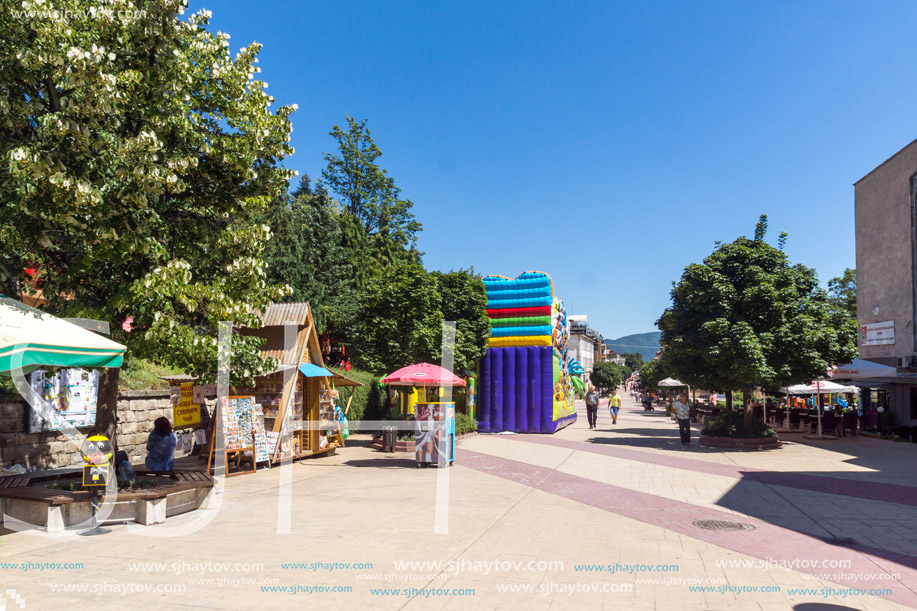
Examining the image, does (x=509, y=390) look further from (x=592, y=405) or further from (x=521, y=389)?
(x=592, y=405)

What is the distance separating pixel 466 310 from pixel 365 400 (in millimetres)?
5480

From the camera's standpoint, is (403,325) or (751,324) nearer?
(751,324)

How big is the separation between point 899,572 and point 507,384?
18718 millimetres

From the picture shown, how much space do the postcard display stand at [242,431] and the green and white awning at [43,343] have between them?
5684 mm

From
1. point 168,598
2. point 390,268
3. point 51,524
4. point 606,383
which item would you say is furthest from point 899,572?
point 606,383

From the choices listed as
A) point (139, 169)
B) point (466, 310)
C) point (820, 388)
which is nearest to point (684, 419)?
point (820, 388)

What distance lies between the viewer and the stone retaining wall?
11.5 meters

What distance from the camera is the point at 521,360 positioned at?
24750mm

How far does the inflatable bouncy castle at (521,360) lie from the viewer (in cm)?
2455

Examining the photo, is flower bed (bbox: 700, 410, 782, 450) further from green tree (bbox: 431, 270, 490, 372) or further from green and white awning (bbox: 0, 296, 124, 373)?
green and white awning (bbox: 0, 296, 124, 373)

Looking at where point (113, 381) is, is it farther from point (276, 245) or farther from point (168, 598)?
point (276, 245)

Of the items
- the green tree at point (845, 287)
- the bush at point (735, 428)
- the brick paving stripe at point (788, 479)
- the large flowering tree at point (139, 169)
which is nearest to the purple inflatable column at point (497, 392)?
the brick paving stripe at point (788, 479)

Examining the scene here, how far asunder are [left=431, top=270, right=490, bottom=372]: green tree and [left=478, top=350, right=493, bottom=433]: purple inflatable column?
2.99ft

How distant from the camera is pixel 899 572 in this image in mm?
6453
